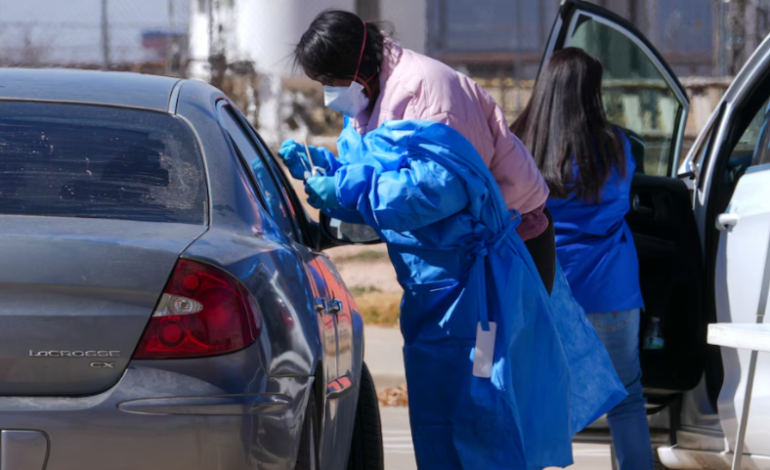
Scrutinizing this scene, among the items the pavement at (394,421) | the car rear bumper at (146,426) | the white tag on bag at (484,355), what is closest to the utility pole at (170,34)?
the pavement at (394,421)

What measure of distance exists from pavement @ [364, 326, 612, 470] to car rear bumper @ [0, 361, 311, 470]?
323 centimetres

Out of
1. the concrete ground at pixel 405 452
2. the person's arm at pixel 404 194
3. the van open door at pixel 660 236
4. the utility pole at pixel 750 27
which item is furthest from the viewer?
the utility pole at pixel 750 27

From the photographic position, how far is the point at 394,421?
6547 millimetres

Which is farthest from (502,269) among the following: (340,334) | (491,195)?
(340,334)

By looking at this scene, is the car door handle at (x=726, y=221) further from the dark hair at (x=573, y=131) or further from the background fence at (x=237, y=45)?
the background fence at (x=237, y=45)

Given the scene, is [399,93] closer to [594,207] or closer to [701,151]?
[594,207]

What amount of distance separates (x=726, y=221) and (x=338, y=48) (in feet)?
5.18

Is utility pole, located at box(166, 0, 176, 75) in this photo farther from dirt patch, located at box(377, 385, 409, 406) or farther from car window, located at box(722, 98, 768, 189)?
car window, located at box(722, 98, 768, 189)

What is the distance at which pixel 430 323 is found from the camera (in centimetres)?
341

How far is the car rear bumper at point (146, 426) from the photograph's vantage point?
212cm

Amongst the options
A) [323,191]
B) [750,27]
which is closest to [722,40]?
[750,27]

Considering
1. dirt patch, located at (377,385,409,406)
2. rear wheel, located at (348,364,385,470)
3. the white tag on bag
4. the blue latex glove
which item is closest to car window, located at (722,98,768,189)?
the white tag on bag

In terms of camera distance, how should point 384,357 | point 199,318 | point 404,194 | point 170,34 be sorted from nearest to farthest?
point 199,318 < point 404,194 < point 384,357 < point 170,34

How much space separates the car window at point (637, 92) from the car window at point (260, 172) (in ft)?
5.88
